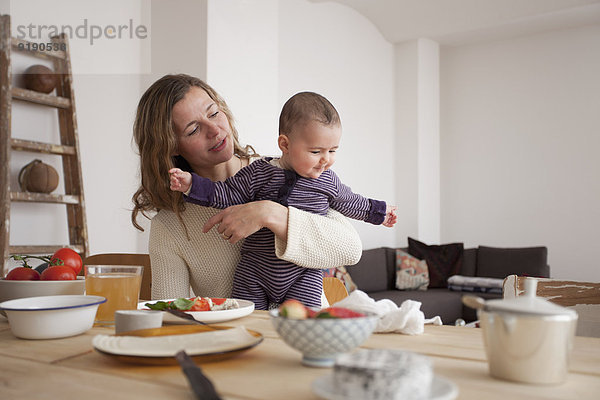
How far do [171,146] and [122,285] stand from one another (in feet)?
2.15

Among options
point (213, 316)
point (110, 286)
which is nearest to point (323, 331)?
point (213, 316)

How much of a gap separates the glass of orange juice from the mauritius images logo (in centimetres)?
254

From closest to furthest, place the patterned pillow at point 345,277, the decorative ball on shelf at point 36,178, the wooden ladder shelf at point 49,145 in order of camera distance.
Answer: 1. the wooden ladder shelf at point 49,145
2. the decorative ball on shelf at point 36,178
3. the patterned pillow at point 345,277

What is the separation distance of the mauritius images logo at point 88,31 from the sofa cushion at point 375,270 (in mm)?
2631

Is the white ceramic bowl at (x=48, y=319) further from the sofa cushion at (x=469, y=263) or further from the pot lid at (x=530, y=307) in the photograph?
the sofa cushion at (x=469, y=263)

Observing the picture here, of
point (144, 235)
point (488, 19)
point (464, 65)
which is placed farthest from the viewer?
point (464, 65)

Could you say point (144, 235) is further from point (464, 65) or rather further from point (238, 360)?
point (464, 65)

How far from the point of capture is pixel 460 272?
5.56 meters

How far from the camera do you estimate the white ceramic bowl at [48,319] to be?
916 mm

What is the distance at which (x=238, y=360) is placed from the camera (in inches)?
29.7

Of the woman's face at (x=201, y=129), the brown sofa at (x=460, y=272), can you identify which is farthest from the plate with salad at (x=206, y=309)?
the brown sofa at (x=460, y=272)

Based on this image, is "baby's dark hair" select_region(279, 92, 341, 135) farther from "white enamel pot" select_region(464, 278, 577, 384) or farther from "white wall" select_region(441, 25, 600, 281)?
"white wall" select_region(441, 25, 600, 281)

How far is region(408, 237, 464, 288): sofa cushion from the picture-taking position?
18.0ft

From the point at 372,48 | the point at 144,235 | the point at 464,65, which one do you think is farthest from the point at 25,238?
the point at 464,65
